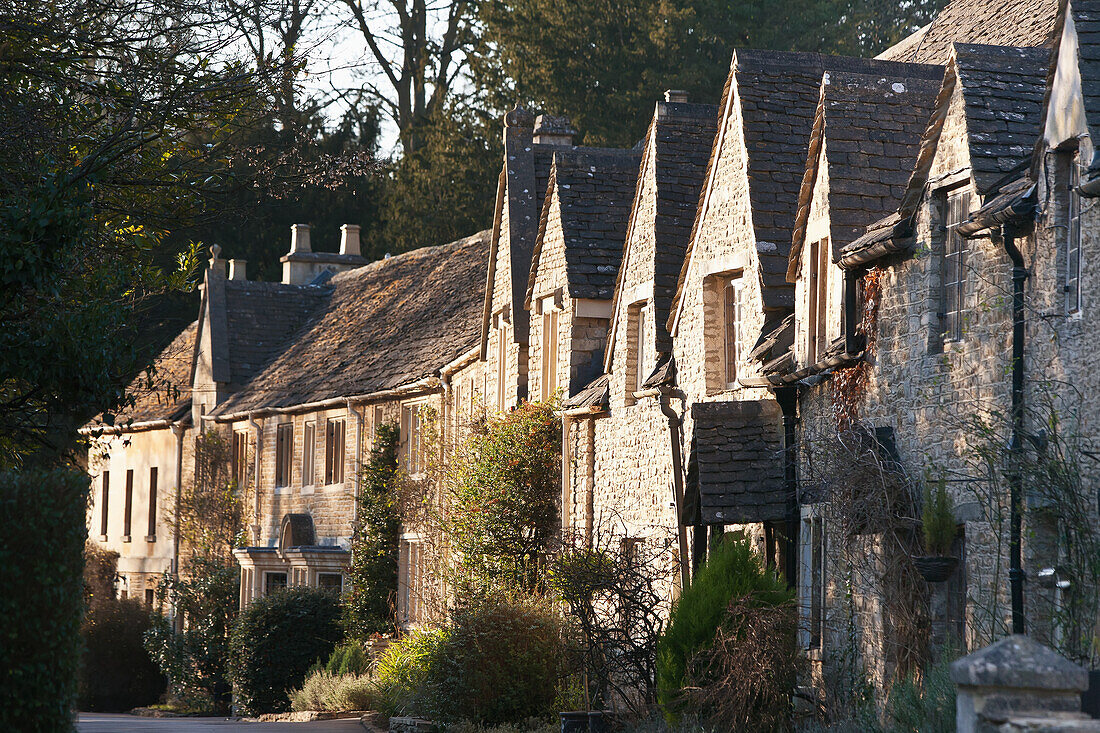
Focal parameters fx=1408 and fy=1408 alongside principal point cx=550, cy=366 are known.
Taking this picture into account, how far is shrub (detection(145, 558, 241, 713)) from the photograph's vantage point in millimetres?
30391

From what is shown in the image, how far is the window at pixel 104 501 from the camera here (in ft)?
140

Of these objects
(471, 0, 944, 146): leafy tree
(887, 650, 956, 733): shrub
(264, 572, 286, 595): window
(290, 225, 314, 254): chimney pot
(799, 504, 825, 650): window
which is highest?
(471, 0, 944, 146): leafy tree

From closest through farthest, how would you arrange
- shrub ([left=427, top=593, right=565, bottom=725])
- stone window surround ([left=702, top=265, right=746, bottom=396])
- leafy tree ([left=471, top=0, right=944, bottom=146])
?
stone window surround ([left=702, top=265, right=746, bottom=396]) < shrub ([left=427, top=593, right=565, bottom=725]) < leafy tree ([left=471, top=0, right=944, bottom=146])

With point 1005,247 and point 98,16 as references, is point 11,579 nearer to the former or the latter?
point 98,16

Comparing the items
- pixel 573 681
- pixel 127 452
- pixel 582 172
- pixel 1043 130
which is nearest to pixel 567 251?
pixel 582 172

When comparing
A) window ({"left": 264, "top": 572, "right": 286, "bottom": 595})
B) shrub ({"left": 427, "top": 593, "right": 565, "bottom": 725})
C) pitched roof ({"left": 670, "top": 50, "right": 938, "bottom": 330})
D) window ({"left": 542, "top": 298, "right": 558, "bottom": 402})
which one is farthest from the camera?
window ({"left": 264, "top": 572, "right": 286, "bottom": 595})

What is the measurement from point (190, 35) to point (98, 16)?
76 cm

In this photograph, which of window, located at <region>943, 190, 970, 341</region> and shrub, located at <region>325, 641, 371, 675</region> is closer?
window, located at <region>943, 190, 970, 341</region>

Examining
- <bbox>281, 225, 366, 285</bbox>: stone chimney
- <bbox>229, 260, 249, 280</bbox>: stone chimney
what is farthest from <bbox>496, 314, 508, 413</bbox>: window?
<bbox>229, 260, 249, 280</bbox>: stone chimney

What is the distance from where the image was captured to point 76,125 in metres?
11.3

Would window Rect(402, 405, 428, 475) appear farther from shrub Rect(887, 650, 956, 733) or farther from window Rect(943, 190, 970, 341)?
shrub Rect(887, 650, 956, 733)

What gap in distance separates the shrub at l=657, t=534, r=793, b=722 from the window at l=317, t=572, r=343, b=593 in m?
18.1

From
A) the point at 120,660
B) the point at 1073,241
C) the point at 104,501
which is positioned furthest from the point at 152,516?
the point at 1073,241

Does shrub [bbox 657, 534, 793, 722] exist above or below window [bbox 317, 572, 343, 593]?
above
